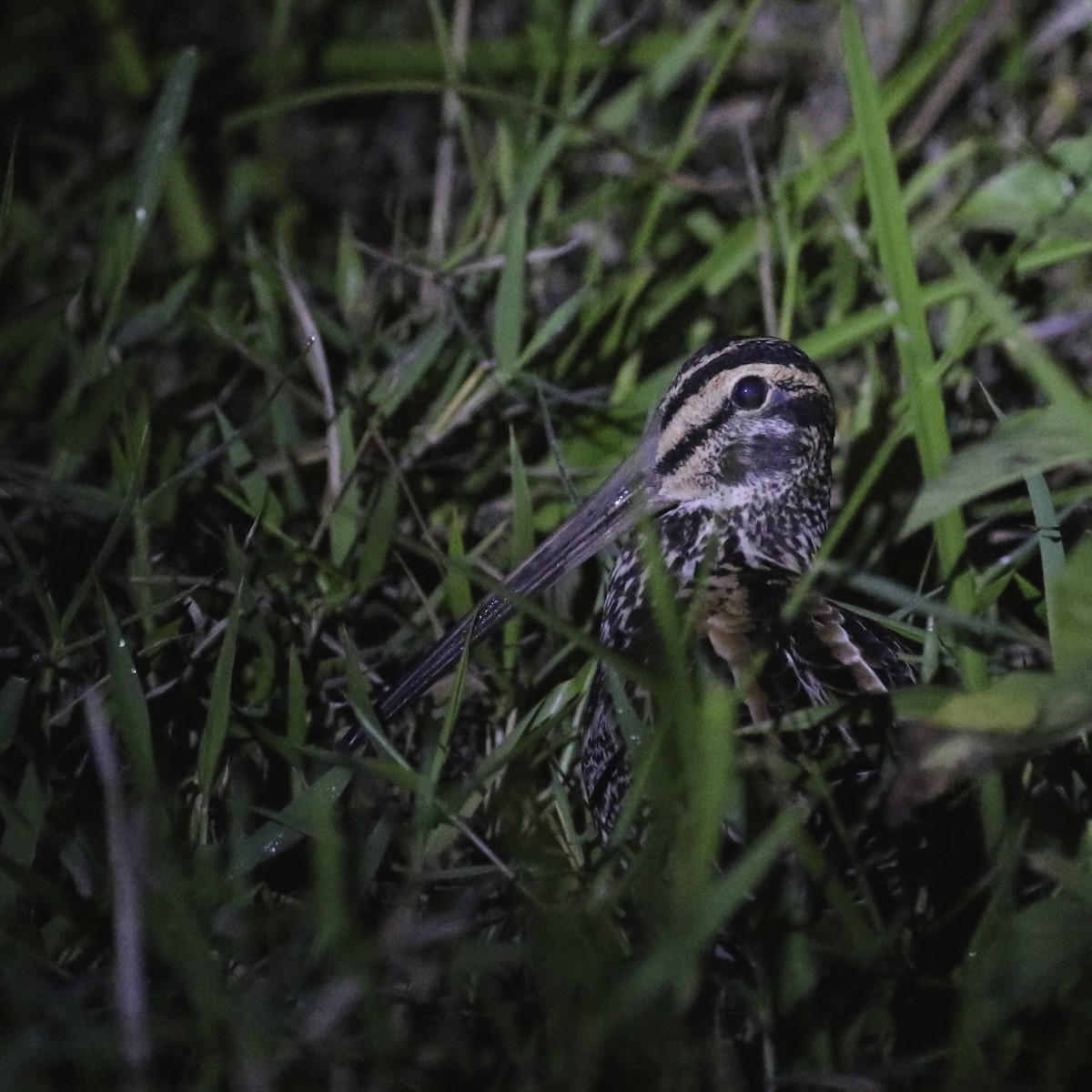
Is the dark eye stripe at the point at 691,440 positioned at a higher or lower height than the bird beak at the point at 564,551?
higher

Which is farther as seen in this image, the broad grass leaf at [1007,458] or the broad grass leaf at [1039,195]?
the broad grass leaf at [1039,195]

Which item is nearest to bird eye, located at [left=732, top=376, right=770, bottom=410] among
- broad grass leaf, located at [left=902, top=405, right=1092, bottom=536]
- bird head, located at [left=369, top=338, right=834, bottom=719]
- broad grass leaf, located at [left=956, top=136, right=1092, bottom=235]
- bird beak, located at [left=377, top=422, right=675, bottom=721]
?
bird head, located at [left=369, top=338, right=834, bottom=719]

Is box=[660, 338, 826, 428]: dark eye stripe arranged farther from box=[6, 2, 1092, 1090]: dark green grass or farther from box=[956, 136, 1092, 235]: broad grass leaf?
box=[956, 136, 1092, 235]: broad grass leaf

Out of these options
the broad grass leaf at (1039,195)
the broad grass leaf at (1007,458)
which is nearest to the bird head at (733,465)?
the broad grass leaf at (1007,458)

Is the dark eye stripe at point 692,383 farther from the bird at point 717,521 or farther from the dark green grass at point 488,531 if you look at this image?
the dark green grass at point 488,531

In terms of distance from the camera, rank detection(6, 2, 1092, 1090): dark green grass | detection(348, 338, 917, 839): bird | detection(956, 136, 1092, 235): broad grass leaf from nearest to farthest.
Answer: detection(6, 2, 1092, 1090): dark green grass, detection(348, 338, 917, 839): bird, detection(956, 136, 1092, 235): broad grass leaf

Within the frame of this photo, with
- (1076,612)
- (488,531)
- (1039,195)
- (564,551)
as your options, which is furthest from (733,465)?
(1039,195)

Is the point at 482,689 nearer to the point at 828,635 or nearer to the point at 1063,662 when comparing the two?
the point at 828,635

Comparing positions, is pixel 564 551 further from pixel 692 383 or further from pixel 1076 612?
pixel 1076 612
